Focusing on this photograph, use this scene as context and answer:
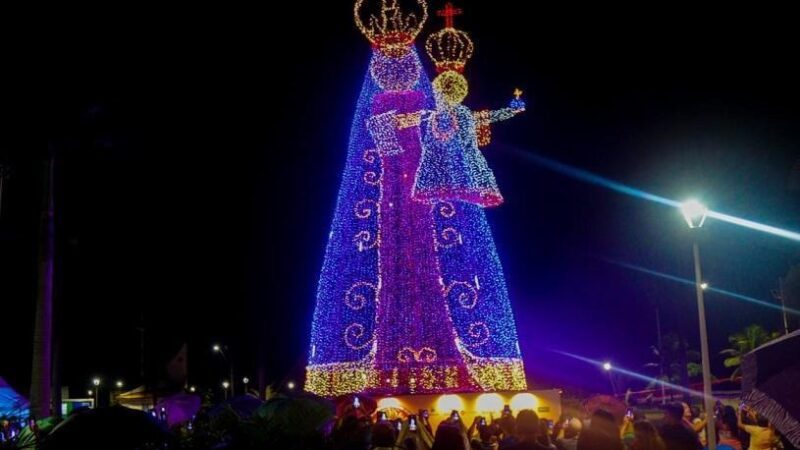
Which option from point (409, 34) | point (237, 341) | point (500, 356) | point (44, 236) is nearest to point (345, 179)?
point (409, 34)

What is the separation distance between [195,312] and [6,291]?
12.5m

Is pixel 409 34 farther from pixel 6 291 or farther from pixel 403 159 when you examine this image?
pixel 6 291

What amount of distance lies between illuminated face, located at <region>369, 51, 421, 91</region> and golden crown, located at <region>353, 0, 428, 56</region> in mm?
175

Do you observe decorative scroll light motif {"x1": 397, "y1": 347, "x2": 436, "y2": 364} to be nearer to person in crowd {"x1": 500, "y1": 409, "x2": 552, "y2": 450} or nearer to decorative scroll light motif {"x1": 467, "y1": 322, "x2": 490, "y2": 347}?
decorative scroll light motif {"x1": 467, "y1": 322, "x2": 490, "y2": 347}

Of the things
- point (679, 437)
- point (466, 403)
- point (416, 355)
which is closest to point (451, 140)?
point (416, 355)

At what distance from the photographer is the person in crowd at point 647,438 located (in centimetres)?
719

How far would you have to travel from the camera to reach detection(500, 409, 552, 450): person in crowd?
279 inches

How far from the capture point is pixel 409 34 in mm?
22594

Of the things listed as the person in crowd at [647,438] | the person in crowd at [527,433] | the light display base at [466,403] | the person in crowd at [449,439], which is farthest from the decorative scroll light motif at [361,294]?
the person in crowd at [647,438]

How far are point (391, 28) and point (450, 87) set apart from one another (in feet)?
6.86

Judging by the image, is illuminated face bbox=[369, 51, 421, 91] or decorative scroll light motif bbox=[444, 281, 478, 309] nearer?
illuminated face bbox=[369, 51, 421, 91]

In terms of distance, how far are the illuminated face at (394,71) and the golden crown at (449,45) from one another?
616mm

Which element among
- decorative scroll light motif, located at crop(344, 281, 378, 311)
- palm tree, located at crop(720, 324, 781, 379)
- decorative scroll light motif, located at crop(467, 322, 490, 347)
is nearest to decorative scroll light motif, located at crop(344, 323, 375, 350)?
decorative scroll light motif, located at crop(344, 281, 378, 311)

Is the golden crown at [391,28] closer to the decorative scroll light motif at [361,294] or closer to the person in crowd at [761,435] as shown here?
the decorative scroll light motif at [361,294]
